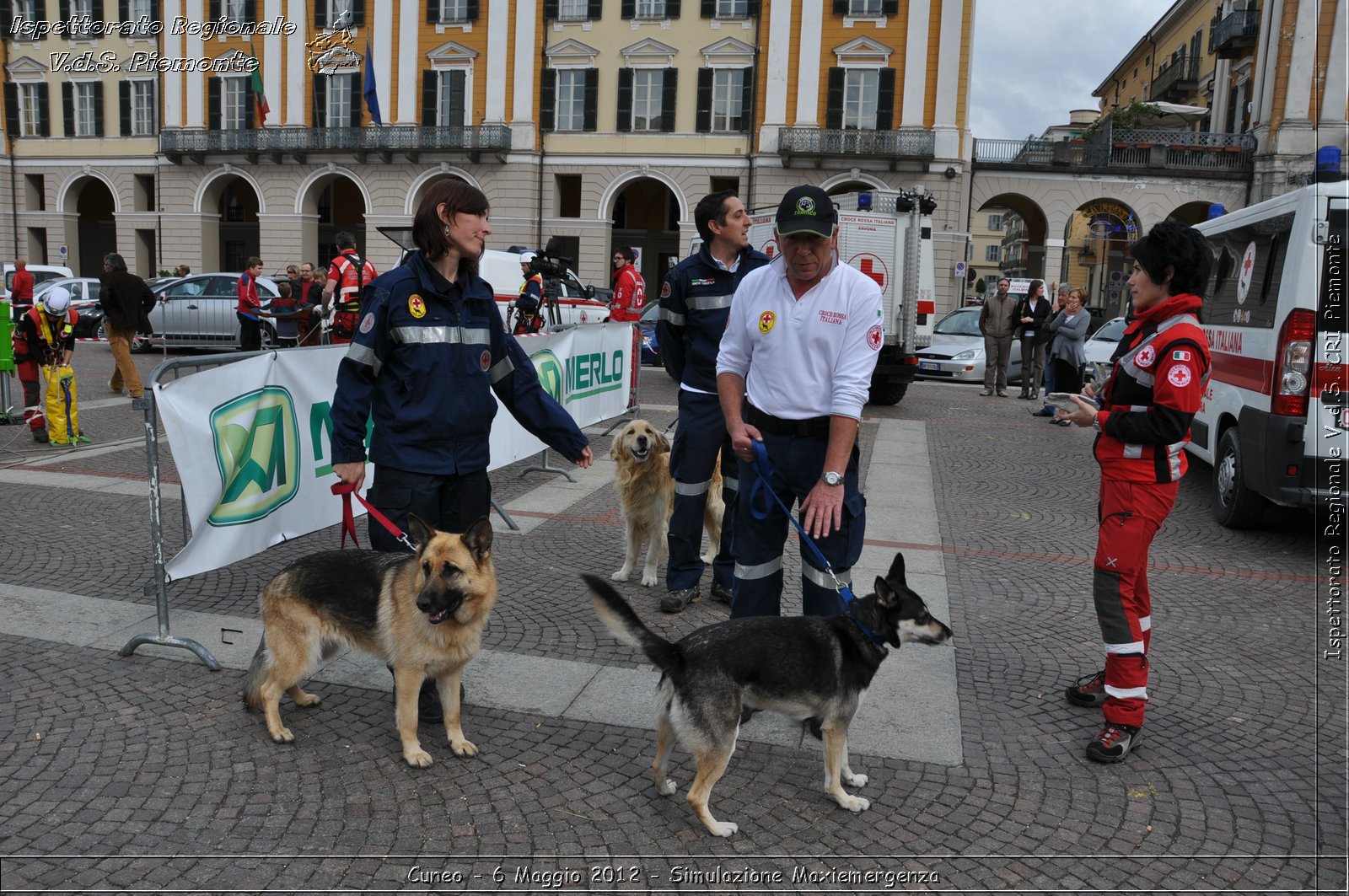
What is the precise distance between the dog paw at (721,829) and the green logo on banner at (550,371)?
19.0ft

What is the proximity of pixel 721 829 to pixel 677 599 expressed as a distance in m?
2.35

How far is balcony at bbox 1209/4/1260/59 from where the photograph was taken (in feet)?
140

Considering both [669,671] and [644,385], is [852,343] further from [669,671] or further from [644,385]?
[644,385]

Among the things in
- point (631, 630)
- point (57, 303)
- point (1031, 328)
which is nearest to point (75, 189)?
point (57, 303)

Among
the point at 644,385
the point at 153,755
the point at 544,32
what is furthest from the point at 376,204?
the point at 153,755

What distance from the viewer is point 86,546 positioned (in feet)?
21.0

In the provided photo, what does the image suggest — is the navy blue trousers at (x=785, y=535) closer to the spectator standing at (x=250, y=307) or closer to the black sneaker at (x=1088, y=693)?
the black sneaker at (x=1088, y=693)

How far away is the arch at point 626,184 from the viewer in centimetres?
3859

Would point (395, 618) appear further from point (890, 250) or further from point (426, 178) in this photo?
point (426, 178)

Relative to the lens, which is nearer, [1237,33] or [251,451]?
[251,451]

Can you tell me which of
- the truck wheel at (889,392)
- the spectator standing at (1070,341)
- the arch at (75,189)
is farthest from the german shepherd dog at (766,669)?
the arch at (75,189)

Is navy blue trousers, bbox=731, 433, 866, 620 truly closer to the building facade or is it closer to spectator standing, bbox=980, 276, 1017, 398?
spectator standing, bbox=980, 276, 1017, 398

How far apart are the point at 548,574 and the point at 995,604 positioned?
2.77m

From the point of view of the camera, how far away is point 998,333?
16984mm
